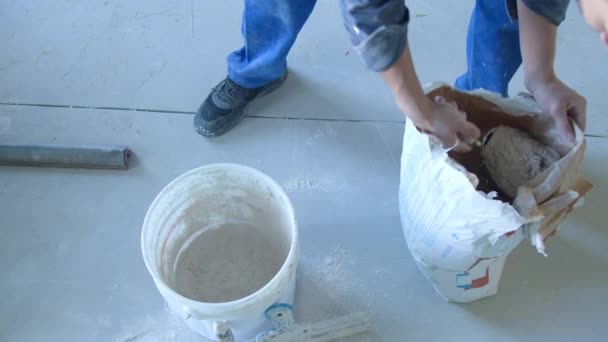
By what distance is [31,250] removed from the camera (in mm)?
1147

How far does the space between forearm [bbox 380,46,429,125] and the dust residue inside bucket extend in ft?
1.44

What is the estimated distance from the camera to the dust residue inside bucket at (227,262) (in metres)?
1.06

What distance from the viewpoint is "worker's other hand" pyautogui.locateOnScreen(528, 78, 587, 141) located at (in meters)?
0.88

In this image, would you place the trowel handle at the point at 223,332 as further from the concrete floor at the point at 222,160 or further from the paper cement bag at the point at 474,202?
the paper cement bag at the point at 474,202

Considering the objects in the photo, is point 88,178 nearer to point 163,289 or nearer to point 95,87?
point 95,87

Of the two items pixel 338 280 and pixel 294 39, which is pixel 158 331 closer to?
pixel 338 280

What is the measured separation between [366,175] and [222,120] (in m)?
0.39

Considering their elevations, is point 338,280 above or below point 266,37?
below

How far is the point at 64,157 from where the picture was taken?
1.26 meters

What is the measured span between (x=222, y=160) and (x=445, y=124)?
651 mm

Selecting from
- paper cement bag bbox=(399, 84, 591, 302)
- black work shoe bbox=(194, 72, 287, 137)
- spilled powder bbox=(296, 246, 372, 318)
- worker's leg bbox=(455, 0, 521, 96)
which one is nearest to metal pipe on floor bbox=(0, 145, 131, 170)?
black work shoe bbox=(194, 72, 287, 137)

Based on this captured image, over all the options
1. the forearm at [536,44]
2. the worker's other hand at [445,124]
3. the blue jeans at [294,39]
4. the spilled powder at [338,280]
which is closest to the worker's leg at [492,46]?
the blue jeans at [294,39]

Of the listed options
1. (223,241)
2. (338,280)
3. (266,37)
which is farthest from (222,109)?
(338,280)

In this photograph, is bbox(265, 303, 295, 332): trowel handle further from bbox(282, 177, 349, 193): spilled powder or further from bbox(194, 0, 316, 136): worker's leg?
bbox(194, 0, 316, 136): worker's leg
